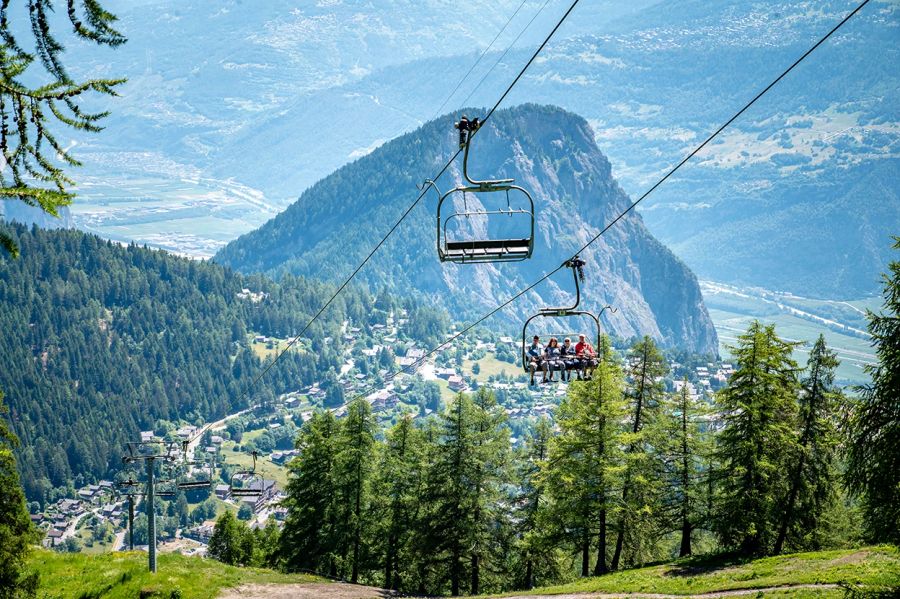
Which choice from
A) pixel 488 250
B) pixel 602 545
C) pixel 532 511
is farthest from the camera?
pixel 532 511

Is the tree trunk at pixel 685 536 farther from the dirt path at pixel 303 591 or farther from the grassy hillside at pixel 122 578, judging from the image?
the grassy hillside at pixel 122 578

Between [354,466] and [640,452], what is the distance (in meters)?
15.6

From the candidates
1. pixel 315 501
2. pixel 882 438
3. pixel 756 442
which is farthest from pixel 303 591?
pixel 882 438

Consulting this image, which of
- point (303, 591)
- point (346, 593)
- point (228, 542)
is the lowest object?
point (228, 542)

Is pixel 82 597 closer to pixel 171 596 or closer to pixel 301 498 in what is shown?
pixel 171 596

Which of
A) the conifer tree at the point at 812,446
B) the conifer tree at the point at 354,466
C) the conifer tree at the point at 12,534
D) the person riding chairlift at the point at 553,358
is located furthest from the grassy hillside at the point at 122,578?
the conifer tree at the point at 812,446

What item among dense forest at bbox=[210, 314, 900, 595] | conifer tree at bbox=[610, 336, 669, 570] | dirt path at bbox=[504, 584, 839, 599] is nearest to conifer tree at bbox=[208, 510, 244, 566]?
dense forest at bbox=[210, 314, 900, 595]

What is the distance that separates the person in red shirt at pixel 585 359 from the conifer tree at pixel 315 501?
2269 cm

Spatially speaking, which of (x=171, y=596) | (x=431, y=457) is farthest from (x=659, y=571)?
(x=171, y=596)

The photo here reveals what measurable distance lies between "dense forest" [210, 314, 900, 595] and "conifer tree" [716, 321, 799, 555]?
89 millimetres

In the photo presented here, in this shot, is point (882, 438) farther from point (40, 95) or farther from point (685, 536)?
point (40, 95)

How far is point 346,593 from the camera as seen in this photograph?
1740 inches

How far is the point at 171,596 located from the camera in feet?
122

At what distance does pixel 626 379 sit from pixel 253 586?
22649 mm
